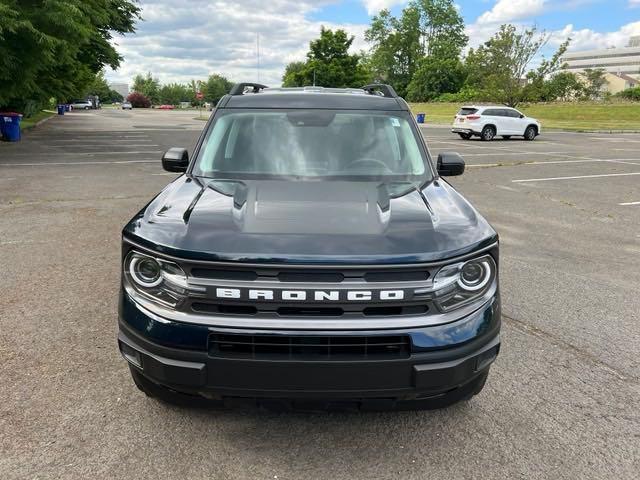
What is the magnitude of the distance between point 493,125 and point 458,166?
78.0ft

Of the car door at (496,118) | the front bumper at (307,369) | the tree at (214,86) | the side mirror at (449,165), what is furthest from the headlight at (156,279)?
the tree at (214,86)

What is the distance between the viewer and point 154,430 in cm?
Result: 282

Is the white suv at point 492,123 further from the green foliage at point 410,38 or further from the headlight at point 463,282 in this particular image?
the green foliage at point 410,38

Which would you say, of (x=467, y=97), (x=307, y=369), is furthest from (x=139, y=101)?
(x=307, y=369)

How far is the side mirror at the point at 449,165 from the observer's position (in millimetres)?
3986

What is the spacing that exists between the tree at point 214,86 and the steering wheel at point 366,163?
5059 inches

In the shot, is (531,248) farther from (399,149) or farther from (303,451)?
(303,451)

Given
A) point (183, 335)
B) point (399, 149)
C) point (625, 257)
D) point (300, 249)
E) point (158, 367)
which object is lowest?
point (625, 257)

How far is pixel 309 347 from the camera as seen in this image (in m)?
2.28

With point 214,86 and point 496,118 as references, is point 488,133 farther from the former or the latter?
point 214,86

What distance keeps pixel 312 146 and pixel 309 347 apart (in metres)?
1.83

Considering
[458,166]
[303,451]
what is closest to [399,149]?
[458,166]

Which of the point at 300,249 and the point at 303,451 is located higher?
the point at 300,249

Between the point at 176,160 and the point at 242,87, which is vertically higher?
the point at 242,87
